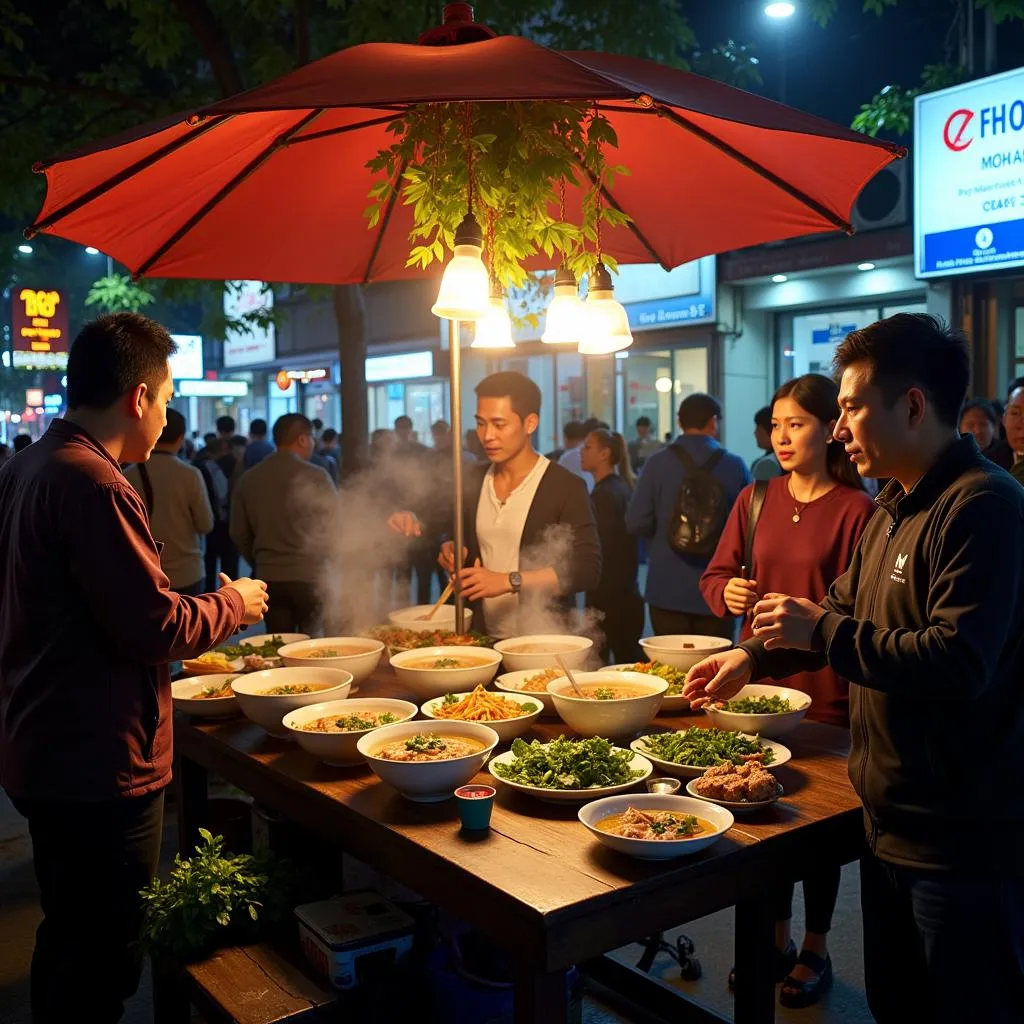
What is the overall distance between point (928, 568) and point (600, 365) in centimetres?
1445

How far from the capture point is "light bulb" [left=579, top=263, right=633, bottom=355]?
3.40 meters

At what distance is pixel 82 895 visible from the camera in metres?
2.65

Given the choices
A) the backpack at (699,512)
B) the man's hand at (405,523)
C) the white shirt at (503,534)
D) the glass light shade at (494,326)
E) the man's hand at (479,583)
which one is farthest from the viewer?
the backpack at (699,512)

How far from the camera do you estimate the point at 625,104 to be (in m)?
3.30

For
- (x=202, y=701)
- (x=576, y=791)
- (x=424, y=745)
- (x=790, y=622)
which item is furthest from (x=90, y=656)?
(x=790, y=622)

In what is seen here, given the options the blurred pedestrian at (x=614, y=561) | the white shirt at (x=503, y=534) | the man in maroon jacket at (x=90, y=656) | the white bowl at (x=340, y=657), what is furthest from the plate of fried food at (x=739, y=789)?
the blurred pedestrian at (x=614, y=561)

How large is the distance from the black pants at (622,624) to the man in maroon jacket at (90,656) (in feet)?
14.9

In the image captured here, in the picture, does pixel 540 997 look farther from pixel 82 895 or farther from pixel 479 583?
pixel 479 583

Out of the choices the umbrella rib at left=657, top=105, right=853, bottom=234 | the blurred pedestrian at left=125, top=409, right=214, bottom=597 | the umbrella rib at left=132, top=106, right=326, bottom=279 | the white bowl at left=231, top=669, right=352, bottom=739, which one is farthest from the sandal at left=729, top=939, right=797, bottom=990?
the blurred pedestrian at left=125, top=409, right=214, bottom=597

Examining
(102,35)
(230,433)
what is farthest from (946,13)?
(230,433)

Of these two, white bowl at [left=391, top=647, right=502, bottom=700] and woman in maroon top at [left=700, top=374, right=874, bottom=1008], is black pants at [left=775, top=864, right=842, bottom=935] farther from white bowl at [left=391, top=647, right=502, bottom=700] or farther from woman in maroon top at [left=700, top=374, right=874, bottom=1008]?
white bowl at [left=391, top=647, right=502, bottom=700]

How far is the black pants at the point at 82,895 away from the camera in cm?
263

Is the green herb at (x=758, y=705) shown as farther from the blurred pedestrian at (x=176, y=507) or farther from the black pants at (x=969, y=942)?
the blurred pedestrian at (x=176, y=507)

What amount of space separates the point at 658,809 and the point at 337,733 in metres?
0.89
